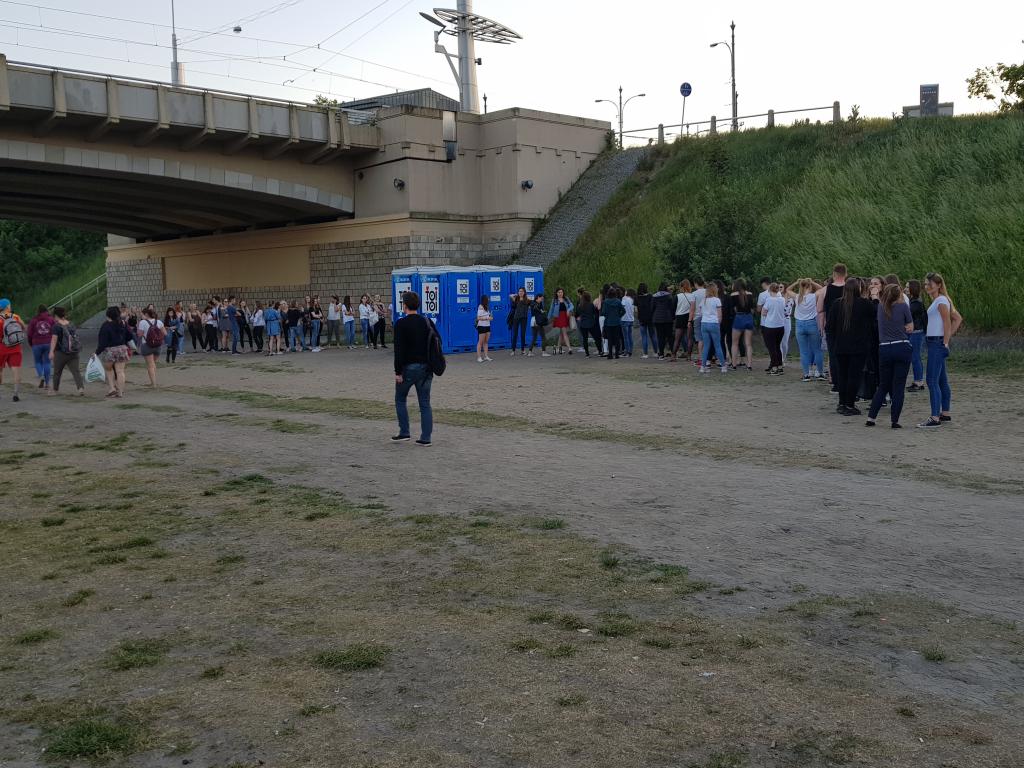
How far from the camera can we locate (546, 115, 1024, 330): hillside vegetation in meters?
23.4

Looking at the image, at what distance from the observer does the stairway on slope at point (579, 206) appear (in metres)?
40.1

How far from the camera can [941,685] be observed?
4.34m

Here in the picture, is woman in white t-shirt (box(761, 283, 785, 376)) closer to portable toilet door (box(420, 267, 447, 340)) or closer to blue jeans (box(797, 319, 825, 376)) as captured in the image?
blue jeans (box(797, 319, 825, 376))

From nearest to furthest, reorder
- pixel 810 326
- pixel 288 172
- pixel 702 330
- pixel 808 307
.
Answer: pixel 808 307 → pixel 810 326 → pixel 702 330 → pixel 288 172

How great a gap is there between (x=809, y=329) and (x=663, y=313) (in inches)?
256

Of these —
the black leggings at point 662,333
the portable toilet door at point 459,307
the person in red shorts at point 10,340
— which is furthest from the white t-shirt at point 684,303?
the person in red shorts at point 10,340

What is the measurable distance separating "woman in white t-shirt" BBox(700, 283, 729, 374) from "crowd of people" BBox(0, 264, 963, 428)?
24 millimetres

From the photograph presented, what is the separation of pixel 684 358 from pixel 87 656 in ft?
63.6

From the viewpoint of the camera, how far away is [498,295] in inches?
1115

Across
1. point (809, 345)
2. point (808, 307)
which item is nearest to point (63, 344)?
point (808, 307)

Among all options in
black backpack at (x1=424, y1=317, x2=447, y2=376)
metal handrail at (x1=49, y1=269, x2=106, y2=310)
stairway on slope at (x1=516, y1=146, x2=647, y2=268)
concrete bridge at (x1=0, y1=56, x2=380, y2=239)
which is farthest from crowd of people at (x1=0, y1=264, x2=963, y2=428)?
metal handrail at (x1=49, y1=269, x2=106, y2=310)

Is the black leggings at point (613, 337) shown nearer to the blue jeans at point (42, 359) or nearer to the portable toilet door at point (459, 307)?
the portable toilet door at point (459, 307)

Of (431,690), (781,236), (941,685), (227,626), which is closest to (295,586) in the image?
(227,626)

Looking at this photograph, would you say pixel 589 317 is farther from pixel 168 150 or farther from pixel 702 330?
pixel 168 150
